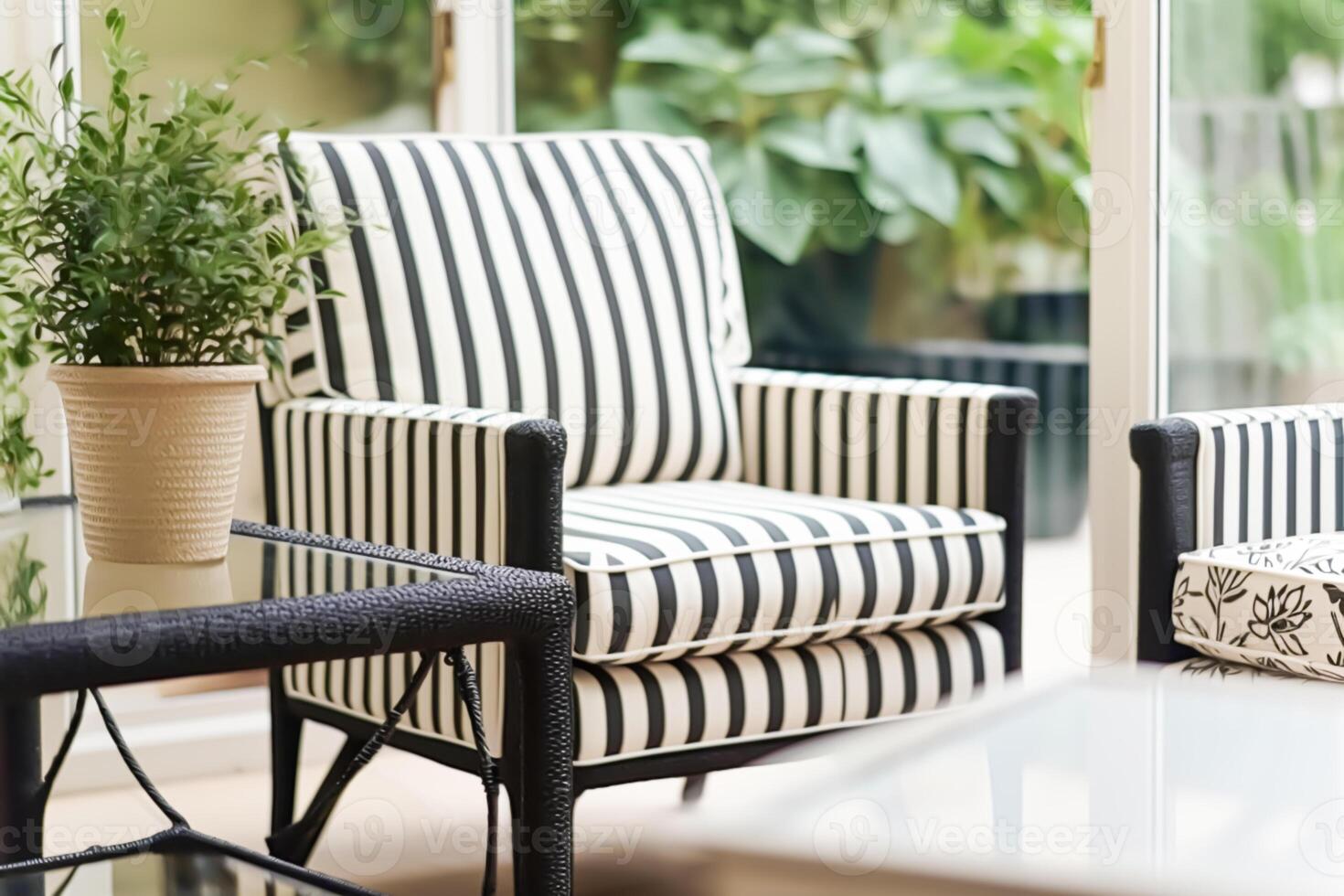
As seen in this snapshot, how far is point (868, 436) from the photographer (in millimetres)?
2184

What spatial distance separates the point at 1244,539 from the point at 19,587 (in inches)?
53.5

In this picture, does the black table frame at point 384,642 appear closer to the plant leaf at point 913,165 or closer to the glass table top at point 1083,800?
the glass table top at point 1083,800

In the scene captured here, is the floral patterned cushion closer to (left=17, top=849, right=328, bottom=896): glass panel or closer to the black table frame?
the black table frame

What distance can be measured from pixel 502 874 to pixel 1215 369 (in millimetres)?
1249

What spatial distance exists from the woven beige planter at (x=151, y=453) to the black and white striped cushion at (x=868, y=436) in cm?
104

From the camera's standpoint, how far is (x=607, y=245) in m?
2.33

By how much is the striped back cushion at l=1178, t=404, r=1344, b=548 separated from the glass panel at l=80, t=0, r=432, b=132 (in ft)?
4.80

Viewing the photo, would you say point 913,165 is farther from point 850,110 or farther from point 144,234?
point 144,234

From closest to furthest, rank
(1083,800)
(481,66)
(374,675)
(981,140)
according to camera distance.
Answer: (1083,800) < (374,675) < (481,66) < (981,140)

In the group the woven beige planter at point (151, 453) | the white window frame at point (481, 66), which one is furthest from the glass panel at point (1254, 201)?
the woven beige planter at point (151, 453)

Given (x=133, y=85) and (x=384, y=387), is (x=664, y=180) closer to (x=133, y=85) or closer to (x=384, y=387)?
(x=384, y=387)

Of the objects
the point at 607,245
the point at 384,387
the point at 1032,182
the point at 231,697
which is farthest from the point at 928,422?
the point at 231,697

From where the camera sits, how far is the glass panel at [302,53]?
2561 millimetres

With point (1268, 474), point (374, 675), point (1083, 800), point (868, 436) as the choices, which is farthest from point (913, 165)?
point (1083, 800)
